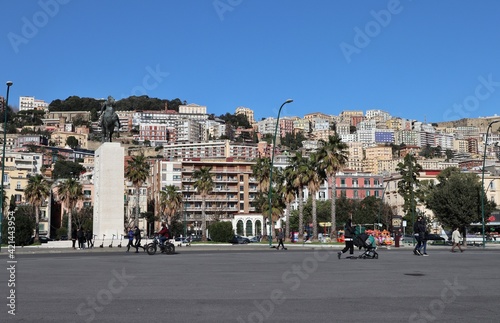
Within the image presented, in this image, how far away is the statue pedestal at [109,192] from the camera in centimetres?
4497

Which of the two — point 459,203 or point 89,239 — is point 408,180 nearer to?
point 459,203

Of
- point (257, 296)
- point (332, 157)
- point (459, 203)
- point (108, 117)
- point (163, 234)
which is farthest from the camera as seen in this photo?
point (332, 157)

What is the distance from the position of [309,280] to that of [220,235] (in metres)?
52.4

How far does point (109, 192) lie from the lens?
1778 inches

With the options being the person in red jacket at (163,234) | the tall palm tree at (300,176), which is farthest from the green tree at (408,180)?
the person in red jacket at (163,234)

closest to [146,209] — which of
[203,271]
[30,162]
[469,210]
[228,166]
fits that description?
[228,166]

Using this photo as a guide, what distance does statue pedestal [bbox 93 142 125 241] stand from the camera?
4497cm

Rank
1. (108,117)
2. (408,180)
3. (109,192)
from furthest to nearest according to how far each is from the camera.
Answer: (408,180), (108,117), (109,192)

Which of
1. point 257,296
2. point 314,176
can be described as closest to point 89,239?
point 314,176

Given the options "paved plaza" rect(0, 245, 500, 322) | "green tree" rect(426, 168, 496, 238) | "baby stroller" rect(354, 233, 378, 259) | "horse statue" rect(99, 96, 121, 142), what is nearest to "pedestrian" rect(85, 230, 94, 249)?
"horse statue" rect(99, 96, 121, 142)

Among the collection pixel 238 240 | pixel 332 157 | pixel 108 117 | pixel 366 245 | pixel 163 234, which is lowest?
pixel 238 240

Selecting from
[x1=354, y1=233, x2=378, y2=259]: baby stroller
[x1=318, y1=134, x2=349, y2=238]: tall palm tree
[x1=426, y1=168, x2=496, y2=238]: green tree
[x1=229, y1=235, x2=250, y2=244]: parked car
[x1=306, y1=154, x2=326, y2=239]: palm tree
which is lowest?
[x1=229, y1=235, x2=250, y2=244]: parked car

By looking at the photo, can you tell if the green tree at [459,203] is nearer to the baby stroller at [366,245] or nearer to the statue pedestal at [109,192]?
the statue pedestal at [109,192]

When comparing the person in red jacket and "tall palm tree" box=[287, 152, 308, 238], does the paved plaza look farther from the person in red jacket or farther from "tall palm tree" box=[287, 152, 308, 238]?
"tall palm tree" box=[287, 152, 308, 238]
